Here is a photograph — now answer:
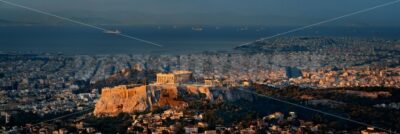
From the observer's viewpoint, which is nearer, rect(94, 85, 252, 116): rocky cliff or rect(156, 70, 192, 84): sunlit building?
rect(94, 85, 252, 116): rocky cliff

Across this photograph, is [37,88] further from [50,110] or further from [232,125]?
[232,125]

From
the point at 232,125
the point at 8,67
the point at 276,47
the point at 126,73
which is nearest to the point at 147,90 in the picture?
the point at 232,125

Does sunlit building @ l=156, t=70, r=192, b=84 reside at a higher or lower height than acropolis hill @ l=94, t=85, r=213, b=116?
higher

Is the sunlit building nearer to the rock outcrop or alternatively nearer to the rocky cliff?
the rocky cliff

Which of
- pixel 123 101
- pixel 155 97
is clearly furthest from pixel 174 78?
pixel 123 101

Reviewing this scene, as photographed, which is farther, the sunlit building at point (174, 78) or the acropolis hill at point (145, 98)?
the sunlit building at point (174, 78)

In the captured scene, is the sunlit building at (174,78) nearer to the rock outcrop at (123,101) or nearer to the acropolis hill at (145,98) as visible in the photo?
the acropolis hill at (145,98)

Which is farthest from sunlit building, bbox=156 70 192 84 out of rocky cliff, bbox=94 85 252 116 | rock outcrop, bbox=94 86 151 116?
rock outcrop, bbox=94 86 151 116

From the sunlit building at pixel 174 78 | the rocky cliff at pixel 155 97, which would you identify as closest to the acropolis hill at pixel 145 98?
the rocky cliff at pixel 155 97

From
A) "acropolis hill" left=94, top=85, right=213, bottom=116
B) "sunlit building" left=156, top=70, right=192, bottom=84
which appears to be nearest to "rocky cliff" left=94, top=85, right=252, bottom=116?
"acropolis hill" left=94, top=85, right=213, bottom=116

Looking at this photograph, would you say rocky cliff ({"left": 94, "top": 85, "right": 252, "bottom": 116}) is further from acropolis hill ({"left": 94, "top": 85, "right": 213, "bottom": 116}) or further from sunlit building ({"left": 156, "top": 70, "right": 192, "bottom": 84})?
sunlit building ({"left": 156, "top": 70, "right": 192, "bottom": 84})

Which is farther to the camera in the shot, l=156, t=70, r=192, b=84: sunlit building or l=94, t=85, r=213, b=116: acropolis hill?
l=156, t=70, r=192, b=84: sunlit building
